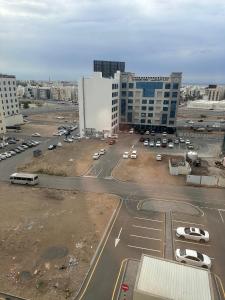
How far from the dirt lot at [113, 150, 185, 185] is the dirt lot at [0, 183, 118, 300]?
11.0m

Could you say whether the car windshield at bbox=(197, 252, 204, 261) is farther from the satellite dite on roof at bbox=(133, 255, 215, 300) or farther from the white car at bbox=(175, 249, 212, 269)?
the satellite dite on roof at bbox=(133, 255, 215, 300)

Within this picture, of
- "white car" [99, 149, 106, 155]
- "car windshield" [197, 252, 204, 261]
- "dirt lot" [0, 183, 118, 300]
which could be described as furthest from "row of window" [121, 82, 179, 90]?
"car windshield" [197, 252, 204, 261]

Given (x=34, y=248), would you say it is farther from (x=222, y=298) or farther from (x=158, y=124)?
(x=158, y=124)

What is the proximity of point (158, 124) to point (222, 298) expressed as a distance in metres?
81.0

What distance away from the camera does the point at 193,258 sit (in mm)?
27000

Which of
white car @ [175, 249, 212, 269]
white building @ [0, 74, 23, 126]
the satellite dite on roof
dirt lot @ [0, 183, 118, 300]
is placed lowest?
dirt lot @ [0, 183, 118, 300]

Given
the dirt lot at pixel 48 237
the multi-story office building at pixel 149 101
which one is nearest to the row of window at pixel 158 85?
the multi-story office building at pixel 149 101

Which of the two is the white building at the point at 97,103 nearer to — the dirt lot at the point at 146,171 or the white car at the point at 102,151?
the white car at the point at 102,151

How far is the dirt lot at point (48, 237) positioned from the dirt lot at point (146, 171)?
1102 centimetres

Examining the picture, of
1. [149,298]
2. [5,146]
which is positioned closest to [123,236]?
[149,298]

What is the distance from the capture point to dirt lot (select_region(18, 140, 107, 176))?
55.2 meters

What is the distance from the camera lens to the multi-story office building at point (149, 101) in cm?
9394

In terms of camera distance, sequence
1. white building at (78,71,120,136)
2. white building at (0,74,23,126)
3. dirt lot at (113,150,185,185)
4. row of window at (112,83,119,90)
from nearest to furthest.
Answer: dirt lot at (113,150,185,185), white building at (78,71,120,136), row of window at (112,83,119,90), white building at (0,74,23,126)

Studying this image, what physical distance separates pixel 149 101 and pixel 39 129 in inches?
2023
